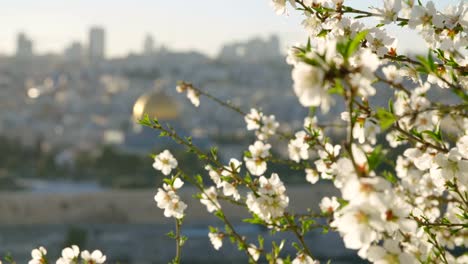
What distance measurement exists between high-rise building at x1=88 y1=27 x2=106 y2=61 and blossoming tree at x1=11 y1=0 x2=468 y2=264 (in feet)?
A: 337

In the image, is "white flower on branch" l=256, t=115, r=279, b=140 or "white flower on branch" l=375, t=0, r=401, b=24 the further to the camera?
"white flower on branch" l=256, t=115, r=279, b=140

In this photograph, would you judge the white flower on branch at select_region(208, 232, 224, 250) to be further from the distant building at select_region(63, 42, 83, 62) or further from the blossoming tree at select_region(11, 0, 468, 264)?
the distant building at select_region(63, 42, 83, 62)

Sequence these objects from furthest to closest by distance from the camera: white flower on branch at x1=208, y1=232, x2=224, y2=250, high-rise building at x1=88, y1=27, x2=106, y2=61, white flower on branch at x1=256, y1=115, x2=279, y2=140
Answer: high-rise building at x1=88, y1=27, x2=106, y2=61, white flower on branch at x1=256, y1=115, x2=279, y2=140, white flower on branch at x1=208, y1=232, x2=224, y2=250

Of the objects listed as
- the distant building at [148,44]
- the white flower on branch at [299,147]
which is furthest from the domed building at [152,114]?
the distant building at [148,44]

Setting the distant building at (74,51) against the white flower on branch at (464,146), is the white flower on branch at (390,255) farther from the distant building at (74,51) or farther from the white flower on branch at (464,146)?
the distant building at (74,51)

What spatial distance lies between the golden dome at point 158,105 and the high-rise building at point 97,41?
76898 millimetres

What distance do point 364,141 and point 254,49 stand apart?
105397 millimetres

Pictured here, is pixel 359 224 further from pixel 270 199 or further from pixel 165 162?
pixel 165 162

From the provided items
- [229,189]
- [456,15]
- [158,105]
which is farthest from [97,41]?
[456,15]

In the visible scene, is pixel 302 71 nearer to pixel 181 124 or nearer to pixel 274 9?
pixel 274 9

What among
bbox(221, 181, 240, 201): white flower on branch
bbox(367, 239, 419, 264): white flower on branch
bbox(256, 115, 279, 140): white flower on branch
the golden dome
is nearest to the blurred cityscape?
the golden dome

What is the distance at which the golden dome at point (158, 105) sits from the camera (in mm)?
27016

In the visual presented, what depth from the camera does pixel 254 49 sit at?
106438 mm

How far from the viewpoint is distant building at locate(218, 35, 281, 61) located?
10494 cm
